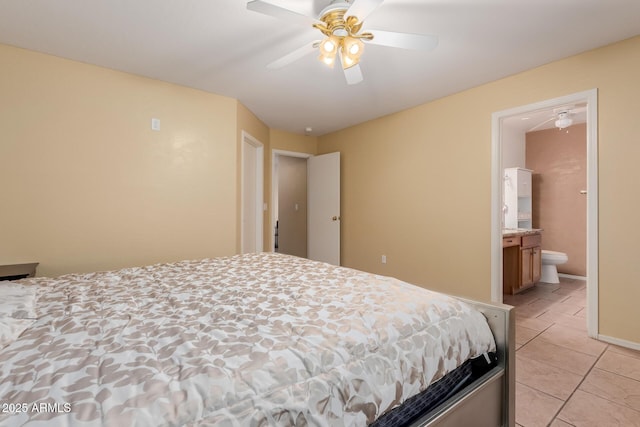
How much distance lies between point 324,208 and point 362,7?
336 centimetres

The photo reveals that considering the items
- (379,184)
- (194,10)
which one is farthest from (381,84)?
(194,10)

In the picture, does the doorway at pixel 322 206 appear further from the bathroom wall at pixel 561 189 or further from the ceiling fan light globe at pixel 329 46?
the bathroom wall at pixel 561 189

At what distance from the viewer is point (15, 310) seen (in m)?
1.03

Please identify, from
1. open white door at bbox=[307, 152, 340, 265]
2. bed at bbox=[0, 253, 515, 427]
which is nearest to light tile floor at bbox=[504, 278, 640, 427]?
bed at bbox=[0, 253, 515, 427]

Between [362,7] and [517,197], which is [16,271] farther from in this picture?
[517,197]

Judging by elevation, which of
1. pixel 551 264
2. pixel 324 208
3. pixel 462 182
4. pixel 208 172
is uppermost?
pixel 208 172

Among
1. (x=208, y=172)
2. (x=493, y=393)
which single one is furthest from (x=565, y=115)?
(x=208, y=172)

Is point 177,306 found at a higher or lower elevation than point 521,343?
higher

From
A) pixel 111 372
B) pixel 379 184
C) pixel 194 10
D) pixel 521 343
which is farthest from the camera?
pixel 379 184

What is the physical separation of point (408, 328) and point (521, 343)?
6.28 ft

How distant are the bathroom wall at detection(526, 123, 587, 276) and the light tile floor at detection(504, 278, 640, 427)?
202 cm

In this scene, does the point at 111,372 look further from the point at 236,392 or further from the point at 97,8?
the point at 97,8

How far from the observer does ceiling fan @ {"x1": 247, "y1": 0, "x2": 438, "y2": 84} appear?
147 cm

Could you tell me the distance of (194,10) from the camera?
71.5 inches
